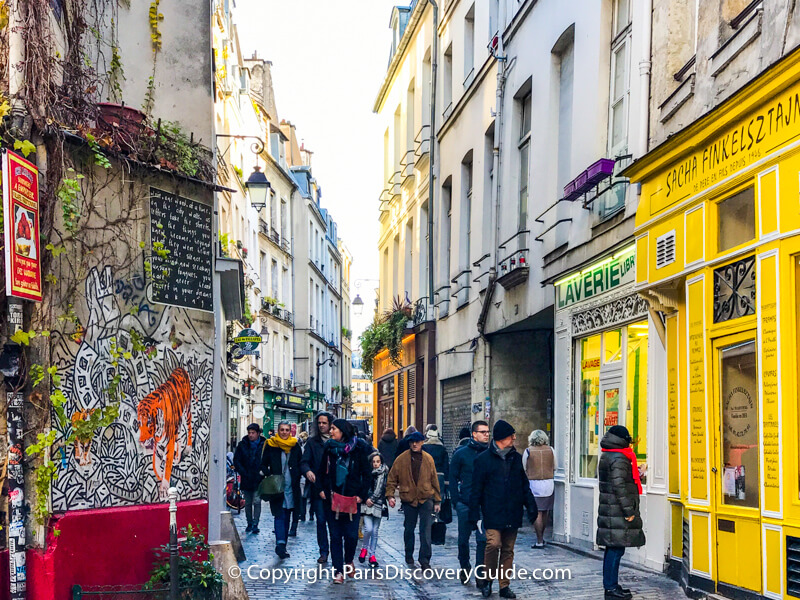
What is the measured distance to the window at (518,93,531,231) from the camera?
1898cm

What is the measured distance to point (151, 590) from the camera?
8688mm

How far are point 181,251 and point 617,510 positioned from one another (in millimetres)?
4598

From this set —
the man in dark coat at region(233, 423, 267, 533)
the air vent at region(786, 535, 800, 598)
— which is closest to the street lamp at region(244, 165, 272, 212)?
the man in dark coat at region(233, 423, 267, 533)

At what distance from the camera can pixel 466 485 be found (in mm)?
11648

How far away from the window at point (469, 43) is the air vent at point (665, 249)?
43.7 feet

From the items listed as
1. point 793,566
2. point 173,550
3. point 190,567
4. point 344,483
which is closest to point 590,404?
point 344,483

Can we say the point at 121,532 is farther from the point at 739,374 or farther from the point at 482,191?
the point at 482,191

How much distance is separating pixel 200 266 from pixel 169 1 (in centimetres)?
268

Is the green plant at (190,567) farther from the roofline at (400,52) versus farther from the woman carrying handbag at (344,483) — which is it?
the roofline at (400,52)

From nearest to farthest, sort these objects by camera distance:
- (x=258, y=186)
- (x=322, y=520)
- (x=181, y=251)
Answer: (x=181, y=251) < (x=322, y=520) < (x=258, y=186)

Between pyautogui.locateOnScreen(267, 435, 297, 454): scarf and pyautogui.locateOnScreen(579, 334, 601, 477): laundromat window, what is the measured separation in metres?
4.09

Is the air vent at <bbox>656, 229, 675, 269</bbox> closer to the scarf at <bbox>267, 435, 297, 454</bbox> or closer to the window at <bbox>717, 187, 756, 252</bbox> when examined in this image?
Answer: the window at <bbox>717, 187, 756, 252</bbox>

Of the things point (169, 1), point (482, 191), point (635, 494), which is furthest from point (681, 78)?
point (482, 191)

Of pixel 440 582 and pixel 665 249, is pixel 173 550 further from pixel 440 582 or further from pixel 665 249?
pixel 665 249
